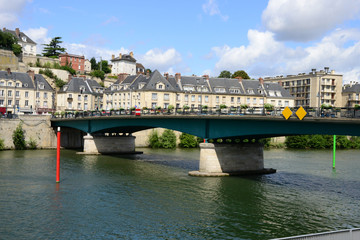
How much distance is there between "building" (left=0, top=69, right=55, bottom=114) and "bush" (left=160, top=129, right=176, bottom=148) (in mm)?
35319

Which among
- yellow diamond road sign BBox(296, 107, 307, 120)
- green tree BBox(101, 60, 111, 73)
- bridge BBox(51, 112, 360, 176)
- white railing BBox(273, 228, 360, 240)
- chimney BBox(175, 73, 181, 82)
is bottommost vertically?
white railing BBox(273, 228, 360, 240)

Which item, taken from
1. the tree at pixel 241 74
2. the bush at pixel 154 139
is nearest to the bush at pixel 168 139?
the bush at pixel 154 139

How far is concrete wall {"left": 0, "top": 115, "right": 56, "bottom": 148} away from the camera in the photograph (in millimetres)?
81938

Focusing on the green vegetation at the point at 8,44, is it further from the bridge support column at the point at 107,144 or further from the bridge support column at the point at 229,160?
the bridge support column at the point at 229,160

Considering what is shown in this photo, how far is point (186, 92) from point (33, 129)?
45086 mm

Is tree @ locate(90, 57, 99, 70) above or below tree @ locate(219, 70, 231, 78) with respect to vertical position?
above

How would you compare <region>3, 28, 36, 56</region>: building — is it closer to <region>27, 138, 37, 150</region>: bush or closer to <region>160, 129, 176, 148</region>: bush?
<region>27, 138, 37, 150</region>: bush

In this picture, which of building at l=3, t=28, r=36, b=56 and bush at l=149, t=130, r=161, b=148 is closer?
bush at l=149, t=130, r=161, b=148

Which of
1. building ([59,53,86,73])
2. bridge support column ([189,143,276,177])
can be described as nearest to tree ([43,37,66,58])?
building ([59,53,86,73])

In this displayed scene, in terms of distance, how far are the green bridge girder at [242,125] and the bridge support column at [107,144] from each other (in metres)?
6.07

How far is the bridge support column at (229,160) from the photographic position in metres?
50.2

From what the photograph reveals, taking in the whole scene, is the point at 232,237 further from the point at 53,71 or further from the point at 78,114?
the point at 53,71

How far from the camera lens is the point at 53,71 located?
13700 centimetres

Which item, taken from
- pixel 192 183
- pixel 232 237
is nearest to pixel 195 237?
pixel 232 237
